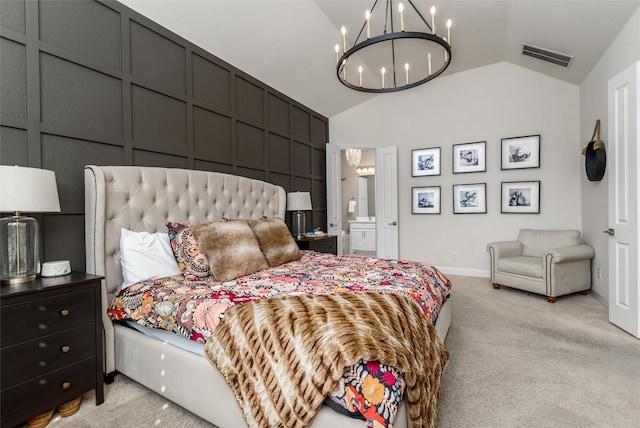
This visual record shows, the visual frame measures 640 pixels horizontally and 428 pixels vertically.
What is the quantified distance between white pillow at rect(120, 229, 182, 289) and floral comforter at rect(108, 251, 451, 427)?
0.09m

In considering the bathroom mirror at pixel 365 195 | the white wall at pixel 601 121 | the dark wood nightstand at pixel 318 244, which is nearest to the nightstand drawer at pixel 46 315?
the dark wood nightstand at pixel 318 244

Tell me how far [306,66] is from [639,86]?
341 cm

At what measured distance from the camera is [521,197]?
468 cm

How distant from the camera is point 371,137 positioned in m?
5.71

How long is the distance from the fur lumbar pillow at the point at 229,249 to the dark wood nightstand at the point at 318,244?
1540 mm

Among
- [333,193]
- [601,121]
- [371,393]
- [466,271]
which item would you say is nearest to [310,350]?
[371,393]

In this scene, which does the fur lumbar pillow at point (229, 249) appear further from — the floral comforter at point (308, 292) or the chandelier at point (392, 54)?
the chandelier at point (392, 54)

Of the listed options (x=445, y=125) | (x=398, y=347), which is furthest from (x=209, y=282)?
(x=445, y=125)

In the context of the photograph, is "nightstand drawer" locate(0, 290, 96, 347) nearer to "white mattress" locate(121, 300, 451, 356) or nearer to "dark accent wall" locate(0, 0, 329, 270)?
"white mattress" locate(121, 300, 451, 356)

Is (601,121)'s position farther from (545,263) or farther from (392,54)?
(392,54)

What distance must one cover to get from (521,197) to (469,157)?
991 mm

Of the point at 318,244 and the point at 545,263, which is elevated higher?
the point at 318,244

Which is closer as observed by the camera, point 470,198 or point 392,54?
point 392,54

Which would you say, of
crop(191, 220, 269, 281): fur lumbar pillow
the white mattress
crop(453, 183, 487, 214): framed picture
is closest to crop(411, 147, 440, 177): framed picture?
crop(453, 183, 487, 214): framed picture
